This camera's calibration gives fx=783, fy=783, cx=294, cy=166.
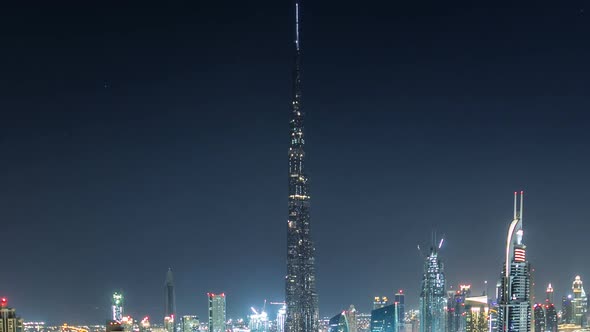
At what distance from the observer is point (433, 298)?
23.2 meters

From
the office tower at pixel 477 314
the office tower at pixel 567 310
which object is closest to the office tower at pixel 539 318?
the office tower at pixel 477 314

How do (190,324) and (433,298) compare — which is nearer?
(433,298)

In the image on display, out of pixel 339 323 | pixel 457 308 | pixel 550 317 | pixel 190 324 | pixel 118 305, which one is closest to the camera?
pixel 550 317

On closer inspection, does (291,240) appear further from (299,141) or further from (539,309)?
(539,309)

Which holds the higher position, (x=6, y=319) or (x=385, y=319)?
(x=6, y=319)

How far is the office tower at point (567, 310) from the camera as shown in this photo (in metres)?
23.1

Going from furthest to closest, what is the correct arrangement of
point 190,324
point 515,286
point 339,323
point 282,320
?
point 190,324 < point 339,323 < point 282,320 < point 515,286

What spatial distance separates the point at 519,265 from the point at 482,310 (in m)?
7.68

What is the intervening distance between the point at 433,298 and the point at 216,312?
21.9ft

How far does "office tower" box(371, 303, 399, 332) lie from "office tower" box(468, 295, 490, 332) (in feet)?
10.8

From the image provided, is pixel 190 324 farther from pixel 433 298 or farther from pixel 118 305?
pixel 433 298

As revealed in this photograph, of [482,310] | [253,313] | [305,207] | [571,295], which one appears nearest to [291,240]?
[305,207]

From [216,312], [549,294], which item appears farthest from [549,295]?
[216,312]

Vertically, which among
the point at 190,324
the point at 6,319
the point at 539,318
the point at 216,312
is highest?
the point at 6,319
